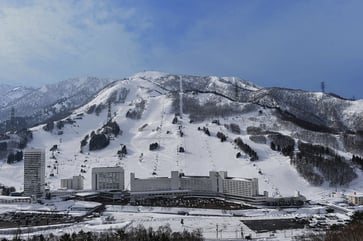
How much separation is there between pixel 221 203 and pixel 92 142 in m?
56.5

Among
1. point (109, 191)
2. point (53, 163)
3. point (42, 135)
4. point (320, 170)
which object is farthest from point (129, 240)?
point (42, 135)

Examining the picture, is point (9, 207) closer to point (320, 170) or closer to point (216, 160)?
point (216, 160)

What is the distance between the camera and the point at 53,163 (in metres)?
107

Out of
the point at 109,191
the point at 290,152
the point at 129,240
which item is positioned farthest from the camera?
the point at 290,152

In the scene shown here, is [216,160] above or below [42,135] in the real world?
below

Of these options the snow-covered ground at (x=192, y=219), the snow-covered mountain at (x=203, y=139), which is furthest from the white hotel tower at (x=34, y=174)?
the snow-covered mountain at (x=203, y=139)

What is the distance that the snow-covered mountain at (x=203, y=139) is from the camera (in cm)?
8931

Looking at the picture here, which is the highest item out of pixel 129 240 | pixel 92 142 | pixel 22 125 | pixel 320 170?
pixel 22 125

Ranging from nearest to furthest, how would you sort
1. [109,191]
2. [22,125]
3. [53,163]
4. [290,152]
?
1. [109,191]
2. [290,152]
3. [53,163]
4. [22,125]

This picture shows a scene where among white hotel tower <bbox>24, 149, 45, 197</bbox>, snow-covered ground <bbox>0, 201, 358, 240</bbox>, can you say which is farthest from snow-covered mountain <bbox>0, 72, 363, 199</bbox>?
snow-covered ground <bbox>0, 201, 358, 240</bbox>

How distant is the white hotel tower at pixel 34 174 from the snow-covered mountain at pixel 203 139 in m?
11.5

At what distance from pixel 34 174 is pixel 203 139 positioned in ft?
159

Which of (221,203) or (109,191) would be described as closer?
(221,203)

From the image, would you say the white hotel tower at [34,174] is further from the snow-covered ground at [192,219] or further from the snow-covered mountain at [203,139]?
the snow-covered mountain at [203,139]
